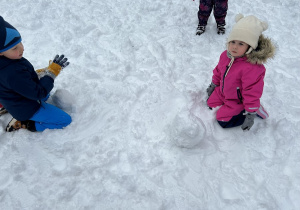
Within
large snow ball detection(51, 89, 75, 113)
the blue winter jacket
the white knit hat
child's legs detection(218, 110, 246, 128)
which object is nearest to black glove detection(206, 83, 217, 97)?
child's legs detection(218, 110, 246, 128)

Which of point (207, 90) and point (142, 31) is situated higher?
point (142, 31)

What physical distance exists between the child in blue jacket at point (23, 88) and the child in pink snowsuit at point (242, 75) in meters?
1.99

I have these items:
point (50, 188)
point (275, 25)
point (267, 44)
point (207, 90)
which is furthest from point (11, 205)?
point (275, 25)

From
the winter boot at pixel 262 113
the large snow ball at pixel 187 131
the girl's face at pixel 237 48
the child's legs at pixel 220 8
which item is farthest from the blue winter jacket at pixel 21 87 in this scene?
the child's legs at pixel 220 8

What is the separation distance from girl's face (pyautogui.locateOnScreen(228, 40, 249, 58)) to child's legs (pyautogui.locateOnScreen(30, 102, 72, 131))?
2.16 m

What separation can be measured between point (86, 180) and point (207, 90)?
6.68ft

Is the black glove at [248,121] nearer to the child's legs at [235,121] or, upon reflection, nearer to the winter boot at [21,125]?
the child's legs at [235,121]

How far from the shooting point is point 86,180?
2.47 metres

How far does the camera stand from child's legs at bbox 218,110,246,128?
2.88 metres

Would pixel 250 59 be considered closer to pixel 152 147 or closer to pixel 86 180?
pixel 152 147

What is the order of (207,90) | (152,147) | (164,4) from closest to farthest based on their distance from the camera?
(152,147), (207,90), (164,4)

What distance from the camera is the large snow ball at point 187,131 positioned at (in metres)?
2.60

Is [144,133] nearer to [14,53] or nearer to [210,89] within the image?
[210,89]

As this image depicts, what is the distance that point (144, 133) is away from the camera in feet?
9.44
